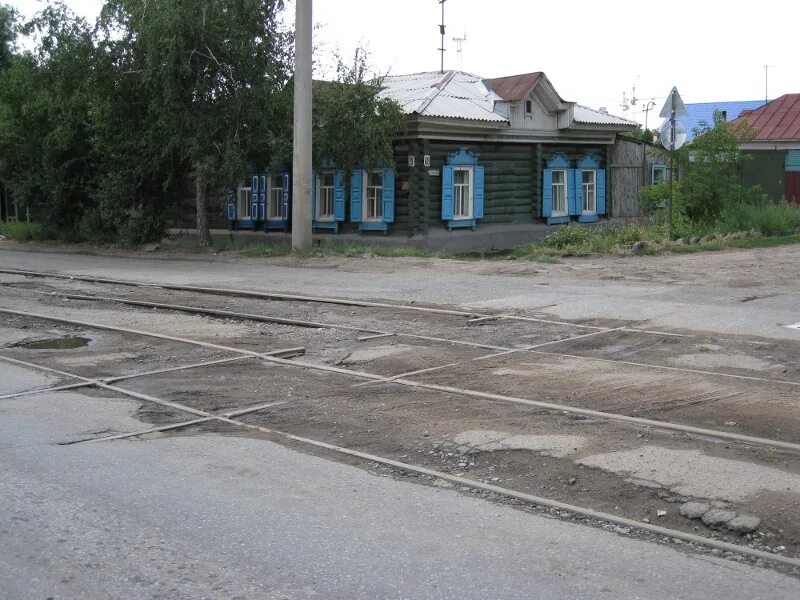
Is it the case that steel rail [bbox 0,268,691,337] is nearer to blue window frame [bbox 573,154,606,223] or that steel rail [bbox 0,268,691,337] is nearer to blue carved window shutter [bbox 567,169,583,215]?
blue carved window shutter [bbox 567,169,583,215]

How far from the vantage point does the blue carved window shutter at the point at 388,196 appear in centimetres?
2522

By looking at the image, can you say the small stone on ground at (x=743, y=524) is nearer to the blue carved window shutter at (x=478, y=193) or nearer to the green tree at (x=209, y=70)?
the green tree at (x=209, y=70)

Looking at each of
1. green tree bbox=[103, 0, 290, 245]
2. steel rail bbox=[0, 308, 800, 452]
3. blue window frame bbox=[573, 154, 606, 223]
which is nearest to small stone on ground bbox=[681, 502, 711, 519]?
steel rail bbox=[0, 308, 800, 452]

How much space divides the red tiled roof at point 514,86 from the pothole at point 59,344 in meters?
18.6

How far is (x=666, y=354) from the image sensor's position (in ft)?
30.6

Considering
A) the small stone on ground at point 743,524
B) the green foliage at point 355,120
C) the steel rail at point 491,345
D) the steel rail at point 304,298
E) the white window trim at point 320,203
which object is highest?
the green foliage at point 355,120

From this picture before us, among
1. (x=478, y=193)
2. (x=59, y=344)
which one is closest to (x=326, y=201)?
(x=478, y=193)

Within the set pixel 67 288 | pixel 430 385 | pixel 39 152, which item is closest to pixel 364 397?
pixel 430 385

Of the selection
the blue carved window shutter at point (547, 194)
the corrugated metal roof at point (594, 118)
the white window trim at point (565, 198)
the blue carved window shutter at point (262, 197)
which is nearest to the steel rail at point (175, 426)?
the blue carved window shutter at point (262, 197)

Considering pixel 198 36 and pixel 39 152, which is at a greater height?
pixel 198 36

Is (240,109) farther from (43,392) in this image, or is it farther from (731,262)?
(43,392)

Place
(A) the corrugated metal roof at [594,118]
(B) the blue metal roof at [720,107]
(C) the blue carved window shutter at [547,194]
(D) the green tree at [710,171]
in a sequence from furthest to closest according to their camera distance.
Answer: (B) the blue metal roof at [720,107] → (A) the corrugated metal roof at [594,118] → (C) the blue carved window shutter at [547,194] → (D) the green tree at [710,171]

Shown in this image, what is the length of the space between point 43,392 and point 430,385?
3524 mm

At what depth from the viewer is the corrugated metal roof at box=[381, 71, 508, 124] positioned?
82.9 ft
